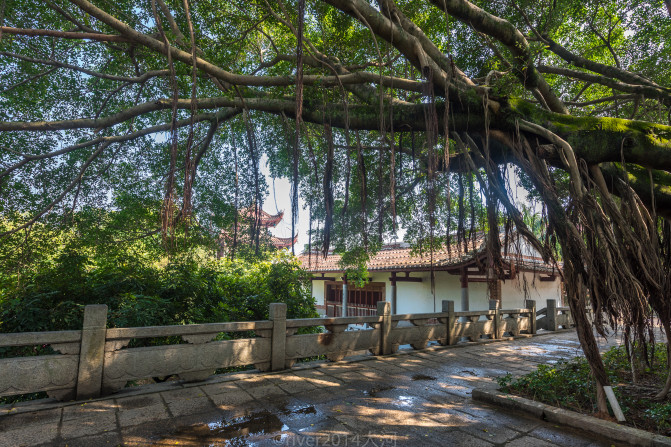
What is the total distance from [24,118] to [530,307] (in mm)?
11630

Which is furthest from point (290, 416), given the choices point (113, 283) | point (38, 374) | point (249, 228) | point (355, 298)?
point (355, 298)

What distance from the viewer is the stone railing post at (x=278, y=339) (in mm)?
5246

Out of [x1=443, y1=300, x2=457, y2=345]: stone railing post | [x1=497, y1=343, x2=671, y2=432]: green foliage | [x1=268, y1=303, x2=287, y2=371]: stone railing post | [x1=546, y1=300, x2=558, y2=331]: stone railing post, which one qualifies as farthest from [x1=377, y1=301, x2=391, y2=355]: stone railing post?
[x1=546, y1=300, x2=558, y2=331]: stone railing post

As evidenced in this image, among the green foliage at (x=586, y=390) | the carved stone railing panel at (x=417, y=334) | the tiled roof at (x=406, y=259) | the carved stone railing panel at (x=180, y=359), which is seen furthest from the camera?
the tiled roof at (x=406, y=259)

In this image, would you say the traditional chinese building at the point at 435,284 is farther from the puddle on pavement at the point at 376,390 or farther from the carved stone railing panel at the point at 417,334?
the puddle on pavement at the point at 376,390

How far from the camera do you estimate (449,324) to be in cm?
775

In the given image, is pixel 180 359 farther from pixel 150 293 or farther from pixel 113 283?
pixel 113 283

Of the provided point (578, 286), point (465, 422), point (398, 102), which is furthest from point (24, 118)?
point (578, 286)

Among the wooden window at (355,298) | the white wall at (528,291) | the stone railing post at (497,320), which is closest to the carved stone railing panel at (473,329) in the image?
the stone railing post at (497,320)

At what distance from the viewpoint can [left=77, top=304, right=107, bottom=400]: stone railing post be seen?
12.8 feet

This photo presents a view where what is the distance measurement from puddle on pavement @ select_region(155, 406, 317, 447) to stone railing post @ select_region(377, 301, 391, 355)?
10.6 ft

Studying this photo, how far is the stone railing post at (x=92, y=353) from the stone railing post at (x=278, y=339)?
211cm

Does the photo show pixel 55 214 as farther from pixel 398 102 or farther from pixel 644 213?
pixel 644 213

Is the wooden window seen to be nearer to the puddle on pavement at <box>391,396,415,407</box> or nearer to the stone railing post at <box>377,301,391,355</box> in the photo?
the stone railing post at <box>377,301,391,355</box>
